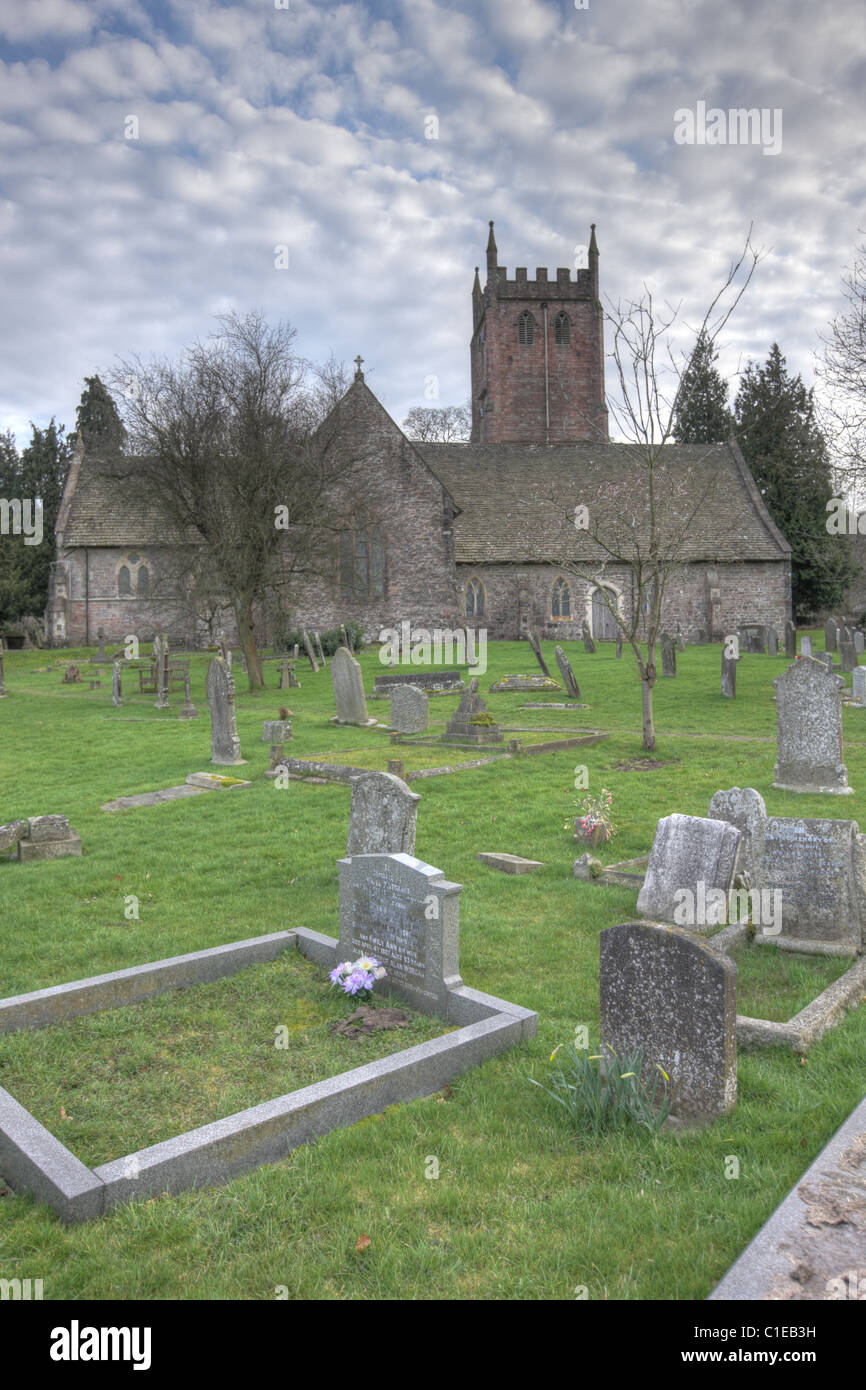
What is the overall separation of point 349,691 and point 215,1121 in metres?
13.4

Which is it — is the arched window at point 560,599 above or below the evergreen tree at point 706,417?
below

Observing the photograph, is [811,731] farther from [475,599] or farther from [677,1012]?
[475,599]

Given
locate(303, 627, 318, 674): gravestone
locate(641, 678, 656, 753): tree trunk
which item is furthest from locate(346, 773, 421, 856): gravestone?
locate(303, 627, 318, 674): gravestone

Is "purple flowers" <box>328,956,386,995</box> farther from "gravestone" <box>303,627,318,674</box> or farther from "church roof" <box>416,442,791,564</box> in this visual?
"church roof" <box>416,442,791,564</box>

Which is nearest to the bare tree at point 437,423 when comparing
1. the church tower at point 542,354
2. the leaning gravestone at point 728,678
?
the church tower at point 542,354

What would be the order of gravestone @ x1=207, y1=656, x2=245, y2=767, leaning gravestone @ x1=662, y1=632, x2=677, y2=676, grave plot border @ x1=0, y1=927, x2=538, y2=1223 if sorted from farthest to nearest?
leaning gravestone @ x1=662, y1=632, x2=677, y2=676 < gravestone @ x1=207, y1=656, x2=245, y2=767 < grave plot border @ x1=0, y1=927, x2=538, y2=1223

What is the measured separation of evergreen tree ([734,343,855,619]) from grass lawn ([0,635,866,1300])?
32.5m

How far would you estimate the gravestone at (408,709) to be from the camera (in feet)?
52.5

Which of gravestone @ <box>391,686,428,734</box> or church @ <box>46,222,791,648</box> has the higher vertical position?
church @ <box>46,222,791,648</box>

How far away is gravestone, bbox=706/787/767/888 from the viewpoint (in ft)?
22.2

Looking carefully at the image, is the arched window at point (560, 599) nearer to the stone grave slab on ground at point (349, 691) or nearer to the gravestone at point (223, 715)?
the stone grave slab on ground at point (349, 691)

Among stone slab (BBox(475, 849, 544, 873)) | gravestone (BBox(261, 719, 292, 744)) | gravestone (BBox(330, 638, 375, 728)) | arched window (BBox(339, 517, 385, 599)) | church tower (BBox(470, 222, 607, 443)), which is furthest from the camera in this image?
church tower (BBox(470, 222, 607, 443))

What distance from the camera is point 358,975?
5680mm

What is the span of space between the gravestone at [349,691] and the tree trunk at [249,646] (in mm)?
7571
